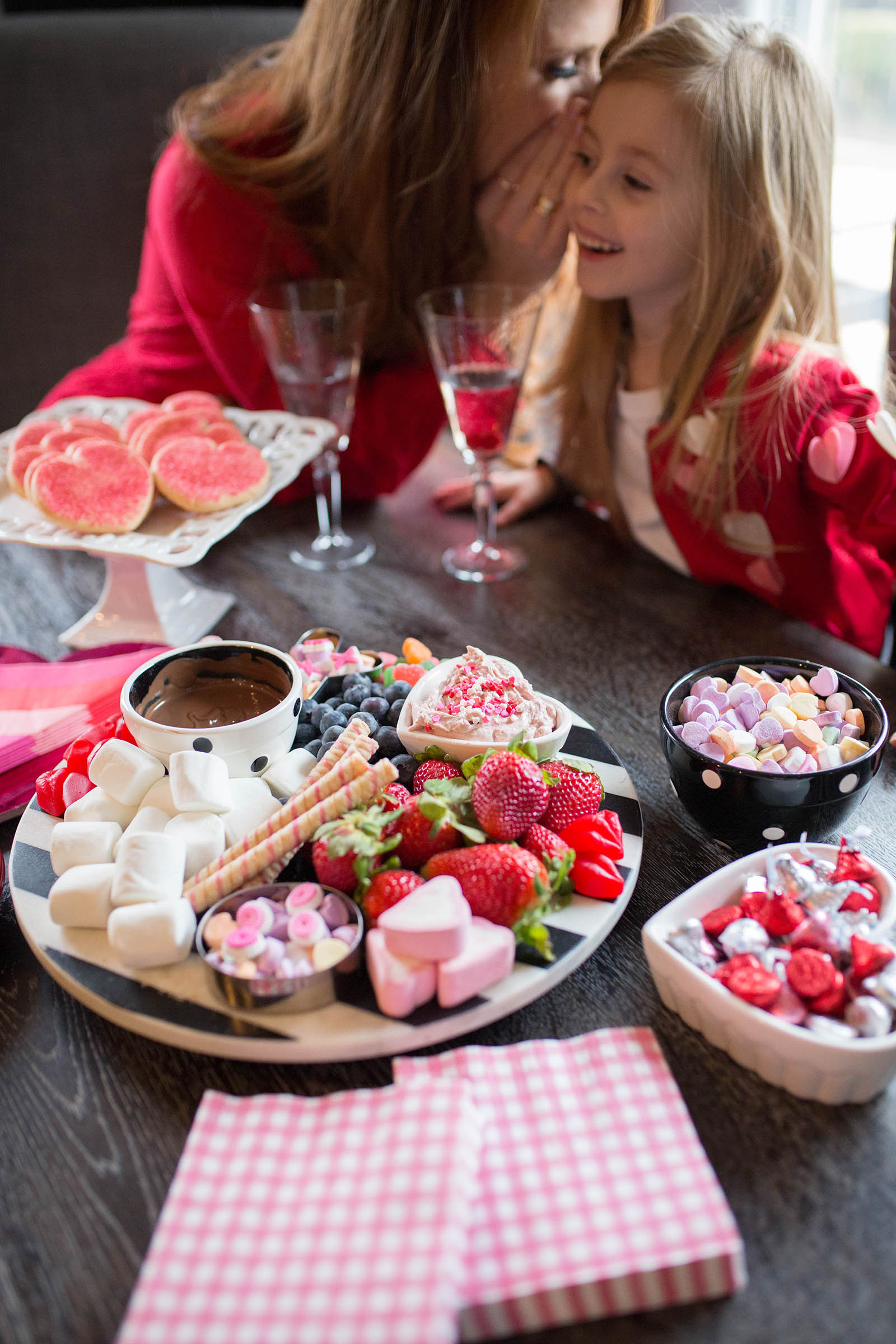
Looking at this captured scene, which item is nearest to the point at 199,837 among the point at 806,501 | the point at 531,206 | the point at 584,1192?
the point at 584,1192

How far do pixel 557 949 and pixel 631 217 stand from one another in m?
1.06

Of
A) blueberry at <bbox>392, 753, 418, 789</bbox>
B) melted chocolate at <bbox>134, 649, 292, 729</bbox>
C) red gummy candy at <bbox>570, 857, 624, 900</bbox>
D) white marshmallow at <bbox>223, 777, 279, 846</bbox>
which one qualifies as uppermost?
melted chocolate at <bbox>134, 649, 292, 729</bbox>

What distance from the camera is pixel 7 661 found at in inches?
46.8

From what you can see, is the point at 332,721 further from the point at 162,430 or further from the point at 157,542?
the point at 162,430

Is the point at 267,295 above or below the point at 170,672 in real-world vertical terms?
above

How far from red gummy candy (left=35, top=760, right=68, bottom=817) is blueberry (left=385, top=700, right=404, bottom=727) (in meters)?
0.30

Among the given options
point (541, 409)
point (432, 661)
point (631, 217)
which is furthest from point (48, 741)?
point (541, 409)

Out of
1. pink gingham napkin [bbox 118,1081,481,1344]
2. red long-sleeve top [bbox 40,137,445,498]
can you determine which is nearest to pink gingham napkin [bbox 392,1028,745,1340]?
pink gingham napkin [bbox 118,1081,481,1344]

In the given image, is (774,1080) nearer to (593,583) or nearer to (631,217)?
(593,583)

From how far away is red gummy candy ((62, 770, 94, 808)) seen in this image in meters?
0.88

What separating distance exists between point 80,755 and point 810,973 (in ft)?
2.12

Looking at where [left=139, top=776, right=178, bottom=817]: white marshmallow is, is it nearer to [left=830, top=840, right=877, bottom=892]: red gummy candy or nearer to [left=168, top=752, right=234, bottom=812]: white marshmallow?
[left=168, top=752, right=234, bottom=812]: white marshmallow

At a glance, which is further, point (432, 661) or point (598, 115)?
point (598, 115)

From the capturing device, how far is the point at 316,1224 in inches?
22.5
